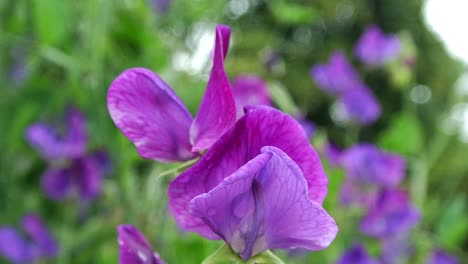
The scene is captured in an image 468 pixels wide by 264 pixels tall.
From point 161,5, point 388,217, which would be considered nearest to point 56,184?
point 161,5

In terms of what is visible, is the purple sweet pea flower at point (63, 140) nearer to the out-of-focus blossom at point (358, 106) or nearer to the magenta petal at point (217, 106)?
the out-of-focus blossom at point (358, 106)

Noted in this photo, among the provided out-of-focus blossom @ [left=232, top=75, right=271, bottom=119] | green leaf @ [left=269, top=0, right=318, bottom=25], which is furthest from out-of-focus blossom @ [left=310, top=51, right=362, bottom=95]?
out-of-focus blossom @ [left=232, top=75, right=271, bottom=119]

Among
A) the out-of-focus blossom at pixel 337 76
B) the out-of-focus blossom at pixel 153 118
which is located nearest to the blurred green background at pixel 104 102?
the out-of-focus blossom at pixel 337 76

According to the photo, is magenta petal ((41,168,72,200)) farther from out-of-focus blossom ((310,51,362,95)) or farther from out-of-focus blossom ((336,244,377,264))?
out-of-focus blossom ((310,51,362,95))

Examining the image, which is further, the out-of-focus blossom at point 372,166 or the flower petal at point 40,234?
the out-of-focus blossom at point 372,166

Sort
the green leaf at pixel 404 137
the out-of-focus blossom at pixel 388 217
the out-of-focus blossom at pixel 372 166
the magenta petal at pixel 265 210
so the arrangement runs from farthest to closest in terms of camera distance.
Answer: the green leaf at pixel 404 137 < the out-of-focus blossom at pixel 372 166 < the out-of-focus blossom at pixel 388 217 < the magenta petal at pixel 265 210

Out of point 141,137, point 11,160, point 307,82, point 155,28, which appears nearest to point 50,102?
point 11,160

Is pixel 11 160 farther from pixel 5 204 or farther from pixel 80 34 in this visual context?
pixel 80 34
